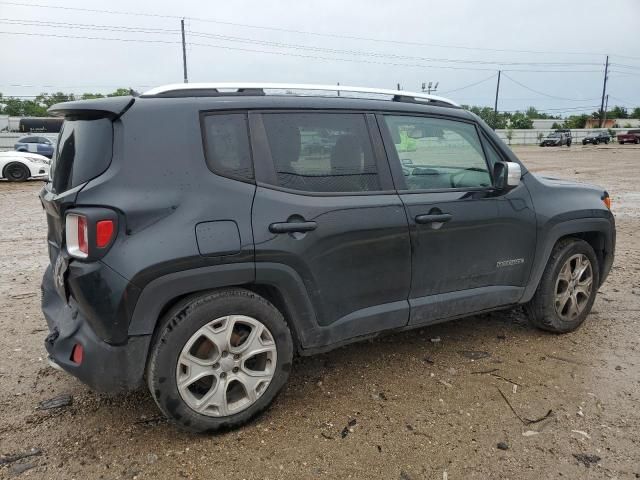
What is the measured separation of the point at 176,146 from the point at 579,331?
3.53m

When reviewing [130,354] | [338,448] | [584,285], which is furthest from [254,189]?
[584,285]

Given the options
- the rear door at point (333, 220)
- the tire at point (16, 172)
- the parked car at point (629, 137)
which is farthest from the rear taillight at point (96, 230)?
the parked car at point (629, 137)

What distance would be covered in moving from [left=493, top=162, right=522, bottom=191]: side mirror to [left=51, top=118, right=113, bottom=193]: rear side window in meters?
2.52

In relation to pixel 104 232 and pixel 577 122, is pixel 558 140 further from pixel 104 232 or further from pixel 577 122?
pixel 104 232

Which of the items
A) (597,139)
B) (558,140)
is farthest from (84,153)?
(597,139)

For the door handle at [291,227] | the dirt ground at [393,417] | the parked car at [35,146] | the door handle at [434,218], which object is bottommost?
the dirt ground at [393,417]

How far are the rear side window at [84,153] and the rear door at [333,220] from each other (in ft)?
2.48

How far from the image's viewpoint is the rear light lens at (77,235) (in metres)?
2.43

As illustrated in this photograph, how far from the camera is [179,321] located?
2555 mm

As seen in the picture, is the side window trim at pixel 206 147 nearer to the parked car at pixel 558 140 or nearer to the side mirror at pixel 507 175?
the side mirror at pixel 507 175

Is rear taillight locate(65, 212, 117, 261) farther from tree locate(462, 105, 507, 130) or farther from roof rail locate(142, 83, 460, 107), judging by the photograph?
tree locate(462, 105, 507, 130)

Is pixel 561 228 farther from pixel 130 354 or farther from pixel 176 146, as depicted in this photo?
pixel 130 354

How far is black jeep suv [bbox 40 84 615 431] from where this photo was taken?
249 cm

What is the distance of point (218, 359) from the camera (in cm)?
269
